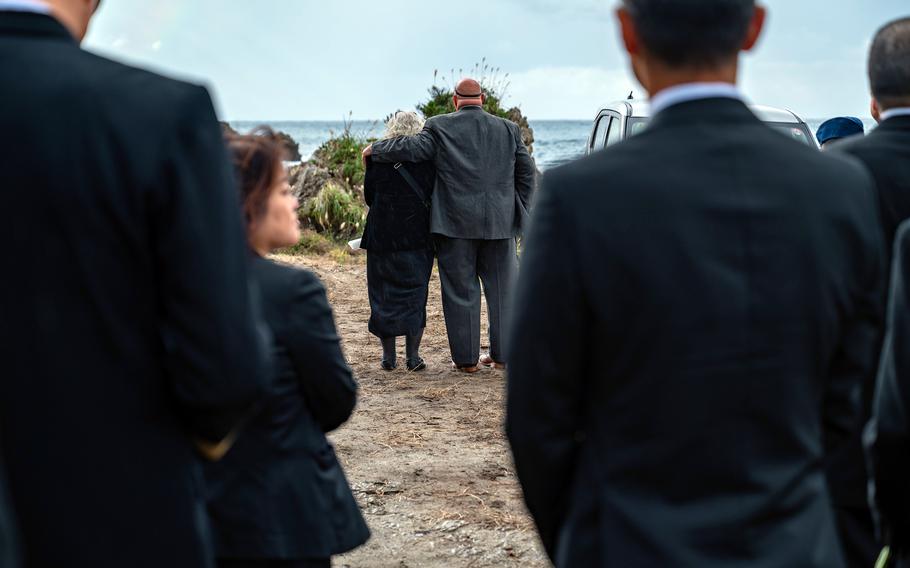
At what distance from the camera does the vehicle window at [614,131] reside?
399 inches

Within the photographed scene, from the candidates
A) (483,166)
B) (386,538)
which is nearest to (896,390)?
(386,538)

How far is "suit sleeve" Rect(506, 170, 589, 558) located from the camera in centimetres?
190

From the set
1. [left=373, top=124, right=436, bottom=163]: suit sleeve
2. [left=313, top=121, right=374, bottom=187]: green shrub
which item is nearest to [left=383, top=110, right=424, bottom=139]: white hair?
[left=373, top=124, right=436, bottom=163]: suit sleeve

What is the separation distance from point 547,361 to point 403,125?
22.0 feet

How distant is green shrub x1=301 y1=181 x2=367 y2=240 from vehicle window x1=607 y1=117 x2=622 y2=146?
18.1 ft

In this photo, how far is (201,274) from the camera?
6.08 ft

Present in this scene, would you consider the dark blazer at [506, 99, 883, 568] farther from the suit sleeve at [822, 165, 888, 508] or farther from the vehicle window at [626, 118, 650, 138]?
the vehicle window at [626, 118, 650, 138]

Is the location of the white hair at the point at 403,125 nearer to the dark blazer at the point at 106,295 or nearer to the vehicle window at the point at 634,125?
the vehicle window at the point at 634,125

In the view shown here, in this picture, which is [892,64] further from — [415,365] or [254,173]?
[415,365]

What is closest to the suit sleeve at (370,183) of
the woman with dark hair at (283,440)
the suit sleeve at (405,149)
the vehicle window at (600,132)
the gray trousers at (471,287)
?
the suit sleeve at (405,149)

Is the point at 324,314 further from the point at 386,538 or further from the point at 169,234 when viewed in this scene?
the point at 386,538

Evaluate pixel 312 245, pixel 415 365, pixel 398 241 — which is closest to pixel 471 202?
pixel 398 241

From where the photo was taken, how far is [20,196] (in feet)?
5.94

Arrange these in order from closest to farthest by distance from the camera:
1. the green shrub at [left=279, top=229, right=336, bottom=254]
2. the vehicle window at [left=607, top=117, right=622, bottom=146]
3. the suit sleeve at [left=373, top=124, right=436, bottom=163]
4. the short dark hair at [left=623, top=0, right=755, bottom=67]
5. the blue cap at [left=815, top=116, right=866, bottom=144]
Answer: the short dark hair at [left=623, top=0, right=755, bottom=67], the blue cap at [left=815, top=116, right=866, bottom=144], the suit sleeve at [left=373, top=124, right=436, bottom=163], the vehicle window at [left=607, top=117, right=622, bottom=146], the green shrub at [left=279, top=229, right=336, bottom=254]
